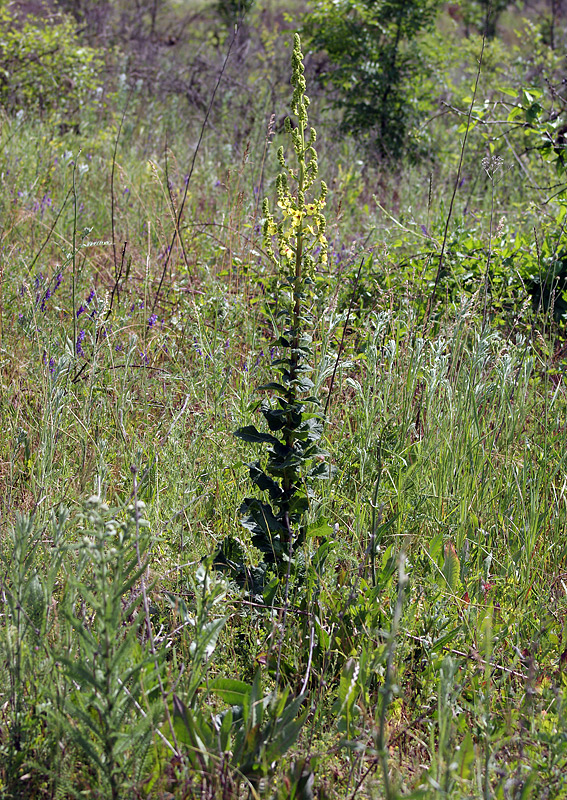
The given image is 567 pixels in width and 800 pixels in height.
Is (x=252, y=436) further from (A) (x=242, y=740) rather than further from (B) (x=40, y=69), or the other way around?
(B) (x=40, y=69)

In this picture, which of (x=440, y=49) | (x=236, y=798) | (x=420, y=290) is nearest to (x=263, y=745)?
(x=236, y=798)

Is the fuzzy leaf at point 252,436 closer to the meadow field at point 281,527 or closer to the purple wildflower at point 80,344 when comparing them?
the meadow field at point 281,527

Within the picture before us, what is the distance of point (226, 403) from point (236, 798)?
1.58 metres

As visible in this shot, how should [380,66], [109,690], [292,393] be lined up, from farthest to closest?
1. [380,66]
2. [292,393]
3. [109,690]

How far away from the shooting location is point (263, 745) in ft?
3.85

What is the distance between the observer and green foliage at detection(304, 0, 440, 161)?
6.67 metres

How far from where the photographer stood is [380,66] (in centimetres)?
677

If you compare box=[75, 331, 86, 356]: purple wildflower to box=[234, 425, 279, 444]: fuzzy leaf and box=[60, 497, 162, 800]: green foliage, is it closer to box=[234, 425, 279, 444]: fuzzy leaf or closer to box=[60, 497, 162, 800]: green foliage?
box=[234, 425, 279, 444]: fuzzy leaf

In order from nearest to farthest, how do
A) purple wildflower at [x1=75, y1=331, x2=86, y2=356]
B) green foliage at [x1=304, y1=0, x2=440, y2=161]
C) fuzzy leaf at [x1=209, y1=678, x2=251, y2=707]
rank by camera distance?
1. fuzzy leaf at [x1=209, y1=678, x2=251, y2=707]
2. purple wildflower at [x1=75, y1=331, x2=86, y2=356]
3. green foliage at [x1=304, y1=0, x2=440, y2=161]

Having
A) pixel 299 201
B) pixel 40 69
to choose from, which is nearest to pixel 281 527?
pixel 299 201

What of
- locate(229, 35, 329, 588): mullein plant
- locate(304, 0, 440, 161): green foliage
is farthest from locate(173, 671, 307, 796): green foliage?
locate(304, 0, 440, 161): green foliage

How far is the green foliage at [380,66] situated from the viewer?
6.67 metres

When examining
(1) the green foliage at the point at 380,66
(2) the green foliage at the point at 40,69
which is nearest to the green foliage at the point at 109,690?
(2) the green foliage at the point at 40,69

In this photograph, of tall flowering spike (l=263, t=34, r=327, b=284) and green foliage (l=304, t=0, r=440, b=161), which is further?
green foliage (l=304, t=0, r=440, b=161)
